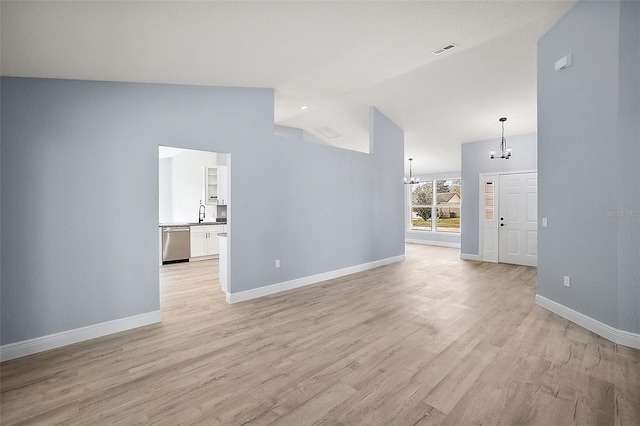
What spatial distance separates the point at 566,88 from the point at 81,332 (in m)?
5.86

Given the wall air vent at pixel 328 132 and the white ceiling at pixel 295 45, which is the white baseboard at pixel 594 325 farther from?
the wall air vent at pixel 328 132

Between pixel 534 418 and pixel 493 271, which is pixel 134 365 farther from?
pixel 493 271

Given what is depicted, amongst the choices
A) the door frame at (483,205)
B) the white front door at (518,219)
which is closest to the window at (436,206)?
the door frame at (483,205)

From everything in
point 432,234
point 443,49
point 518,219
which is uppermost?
point 443,49

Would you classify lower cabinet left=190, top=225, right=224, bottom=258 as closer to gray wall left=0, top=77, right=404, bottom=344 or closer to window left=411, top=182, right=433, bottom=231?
gray wall left=0, top=77, right=404, bottom=344

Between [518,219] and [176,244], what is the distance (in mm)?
7778

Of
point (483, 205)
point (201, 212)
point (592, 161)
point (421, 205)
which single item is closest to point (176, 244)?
point (201, 212)

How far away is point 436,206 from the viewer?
10.4 metres

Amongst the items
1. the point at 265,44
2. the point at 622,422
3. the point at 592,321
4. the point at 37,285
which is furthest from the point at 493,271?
the point at 37,285

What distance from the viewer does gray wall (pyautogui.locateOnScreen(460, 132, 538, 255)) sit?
21.7ft

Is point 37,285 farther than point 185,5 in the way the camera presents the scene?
Yes

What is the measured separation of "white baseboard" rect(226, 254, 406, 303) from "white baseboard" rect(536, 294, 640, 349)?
2.94 meters

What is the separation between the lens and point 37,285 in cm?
269

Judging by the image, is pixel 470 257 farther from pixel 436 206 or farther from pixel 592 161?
pixel 592 161
